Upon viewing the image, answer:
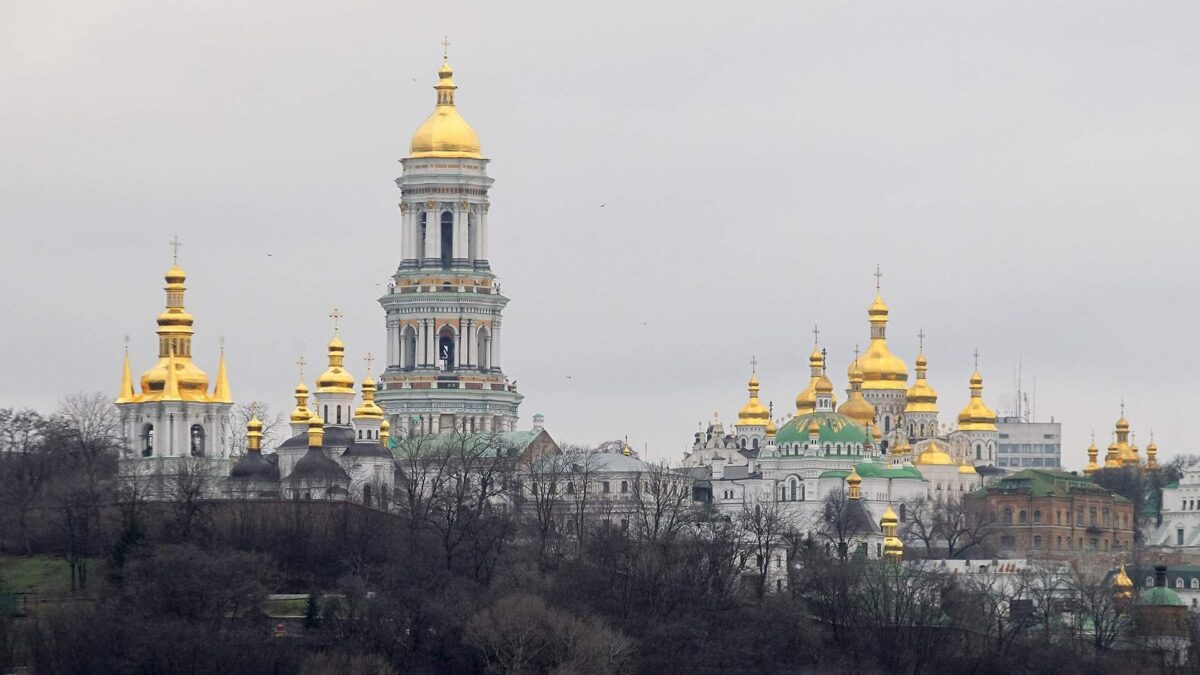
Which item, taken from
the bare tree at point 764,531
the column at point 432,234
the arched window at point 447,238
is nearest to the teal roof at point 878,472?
the bare tree at point 764,531

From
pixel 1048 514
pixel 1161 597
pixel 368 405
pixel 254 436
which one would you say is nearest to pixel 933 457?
pixel 1048 514

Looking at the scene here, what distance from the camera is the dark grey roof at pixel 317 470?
9862 cm

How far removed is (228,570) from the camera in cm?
8531

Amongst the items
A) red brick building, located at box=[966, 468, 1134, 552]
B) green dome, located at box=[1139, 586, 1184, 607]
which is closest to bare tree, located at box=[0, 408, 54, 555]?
green dome, located at box=[1139, 586, 1184, 607]

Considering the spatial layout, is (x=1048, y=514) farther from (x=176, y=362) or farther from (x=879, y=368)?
(x=176, y=362)

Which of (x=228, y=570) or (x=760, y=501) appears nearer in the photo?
(x=228, y=570)

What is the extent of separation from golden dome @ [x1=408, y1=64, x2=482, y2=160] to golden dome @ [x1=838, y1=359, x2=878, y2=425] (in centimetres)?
1691

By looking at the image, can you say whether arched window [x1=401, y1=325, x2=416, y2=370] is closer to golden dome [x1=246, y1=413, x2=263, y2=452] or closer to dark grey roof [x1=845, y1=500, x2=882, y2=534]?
dark grey roof [x1=845, y1=500, x2=882, y2=534]

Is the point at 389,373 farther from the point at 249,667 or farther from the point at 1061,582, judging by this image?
the point at 249,667

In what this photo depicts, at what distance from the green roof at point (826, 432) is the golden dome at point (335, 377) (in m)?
16.1

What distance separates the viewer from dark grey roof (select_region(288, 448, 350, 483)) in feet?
324

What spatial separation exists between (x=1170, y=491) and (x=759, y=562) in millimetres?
34513

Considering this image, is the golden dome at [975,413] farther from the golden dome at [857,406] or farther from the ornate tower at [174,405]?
the ornate tower at [174,405]

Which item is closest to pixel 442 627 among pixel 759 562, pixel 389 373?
pixel 759 562
